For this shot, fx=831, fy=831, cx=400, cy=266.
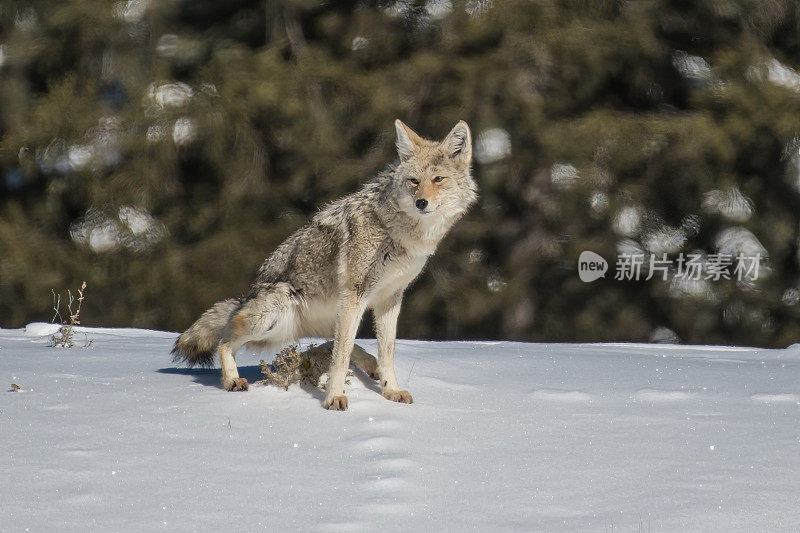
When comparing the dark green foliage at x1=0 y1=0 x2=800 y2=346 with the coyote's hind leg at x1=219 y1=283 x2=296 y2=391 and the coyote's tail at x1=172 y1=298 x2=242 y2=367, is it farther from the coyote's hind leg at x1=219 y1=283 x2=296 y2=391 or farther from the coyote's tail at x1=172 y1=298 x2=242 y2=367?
the coyote's hind leg at x1=219 y1=283 x2=296 y2=391

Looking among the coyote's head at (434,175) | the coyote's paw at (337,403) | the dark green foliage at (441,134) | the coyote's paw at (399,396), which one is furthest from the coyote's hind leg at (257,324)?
the dark green foliage at (441,134)

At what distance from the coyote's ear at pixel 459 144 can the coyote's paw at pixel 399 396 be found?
1267 millimetres

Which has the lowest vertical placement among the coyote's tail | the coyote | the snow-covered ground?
the snow-covered ground

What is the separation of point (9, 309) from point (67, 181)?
195cm

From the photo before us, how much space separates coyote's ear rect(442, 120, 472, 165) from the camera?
4379 mm

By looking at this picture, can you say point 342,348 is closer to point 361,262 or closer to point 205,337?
point 361,262

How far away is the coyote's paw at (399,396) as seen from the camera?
4.34 metres

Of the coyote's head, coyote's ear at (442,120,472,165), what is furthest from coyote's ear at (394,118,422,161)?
coyote's ear at (442,120,472,165)

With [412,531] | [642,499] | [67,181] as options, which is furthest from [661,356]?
[67,181]

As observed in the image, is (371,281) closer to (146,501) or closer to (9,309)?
(146,501)

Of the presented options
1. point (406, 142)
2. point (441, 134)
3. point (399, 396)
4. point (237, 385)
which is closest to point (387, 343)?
point (399, 396)

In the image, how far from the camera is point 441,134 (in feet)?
33.2

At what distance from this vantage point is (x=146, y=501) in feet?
9.01

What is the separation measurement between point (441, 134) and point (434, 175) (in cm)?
598
